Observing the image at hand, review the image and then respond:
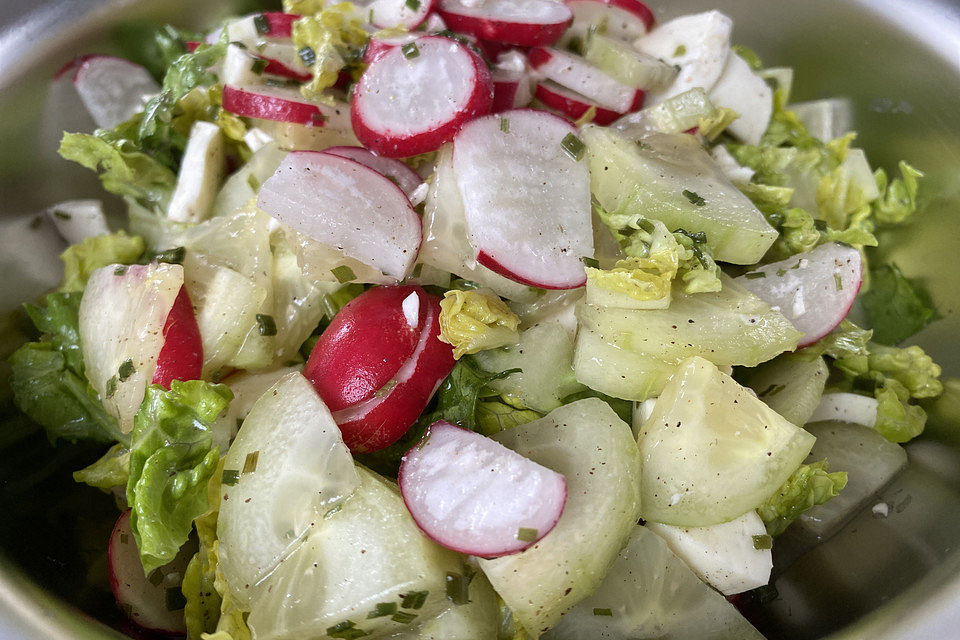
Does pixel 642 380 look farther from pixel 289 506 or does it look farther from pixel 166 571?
pixel 166 571

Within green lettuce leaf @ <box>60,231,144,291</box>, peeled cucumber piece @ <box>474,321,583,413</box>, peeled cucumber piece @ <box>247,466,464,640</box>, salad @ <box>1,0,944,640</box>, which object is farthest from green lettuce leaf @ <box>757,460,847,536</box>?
green lettuce leaf @ <box>60,231,144,291</box>

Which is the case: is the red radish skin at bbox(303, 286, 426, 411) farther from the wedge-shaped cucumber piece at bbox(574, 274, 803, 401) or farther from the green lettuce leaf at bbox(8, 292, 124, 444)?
the green lettuce leaf at bbox(8, 292, 124, 444)

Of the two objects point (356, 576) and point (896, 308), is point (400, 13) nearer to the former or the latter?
point (356, 576)

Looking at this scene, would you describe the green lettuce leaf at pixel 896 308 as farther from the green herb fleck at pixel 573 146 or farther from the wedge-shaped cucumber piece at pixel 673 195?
the green herb fleck at pixel 573 146

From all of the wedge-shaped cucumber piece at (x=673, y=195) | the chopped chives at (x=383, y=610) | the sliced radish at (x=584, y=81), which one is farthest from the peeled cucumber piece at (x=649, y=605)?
the sliced radish at (x=584, y=81)

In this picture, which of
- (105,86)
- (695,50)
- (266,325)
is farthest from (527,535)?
(105,86)

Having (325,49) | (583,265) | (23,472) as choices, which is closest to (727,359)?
(583,265)
